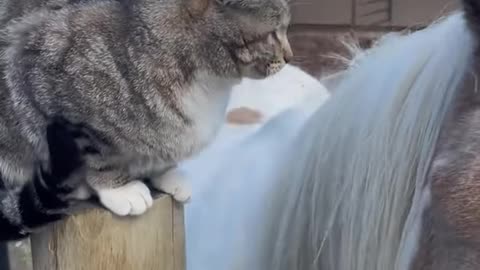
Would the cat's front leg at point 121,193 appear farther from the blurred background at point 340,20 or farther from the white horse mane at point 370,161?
the blurred background at point 340,20

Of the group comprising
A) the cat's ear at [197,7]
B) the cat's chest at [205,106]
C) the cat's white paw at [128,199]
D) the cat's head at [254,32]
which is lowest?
the cat's white paw at [128,199]

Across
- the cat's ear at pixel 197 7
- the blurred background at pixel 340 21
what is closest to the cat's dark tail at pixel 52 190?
the cat's ear at pixel 197 7

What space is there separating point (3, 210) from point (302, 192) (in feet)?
0.82

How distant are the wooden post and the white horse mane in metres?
0.13

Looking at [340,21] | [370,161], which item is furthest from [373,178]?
[340,21]

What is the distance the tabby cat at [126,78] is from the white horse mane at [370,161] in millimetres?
94

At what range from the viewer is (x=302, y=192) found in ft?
2.64

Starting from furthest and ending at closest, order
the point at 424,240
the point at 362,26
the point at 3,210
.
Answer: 1. the point at 362,26
2. the point at 3,210
3. the point at 424,240

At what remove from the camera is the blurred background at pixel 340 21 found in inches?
62.6

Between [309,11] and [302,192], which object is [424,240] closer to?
[302,192]

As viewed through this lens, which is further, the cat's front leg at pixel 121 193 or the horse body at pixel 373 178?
the cat's front leg at pixel 121 193

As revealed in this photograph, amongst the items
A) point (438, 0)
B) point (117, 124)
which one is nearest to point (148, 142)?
point (117, 124)

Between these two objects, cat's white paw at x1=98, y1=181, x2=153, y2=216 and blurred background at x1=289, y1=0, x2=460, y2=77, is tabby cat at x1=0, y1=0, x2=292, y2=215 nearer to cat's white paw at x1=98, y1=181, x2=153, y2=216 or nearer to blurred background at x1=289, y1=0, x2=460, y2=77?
cat's white paw at x1=98, y1=181, x2=153, y2=216

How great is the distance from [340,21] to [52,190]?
1063 millimetres
